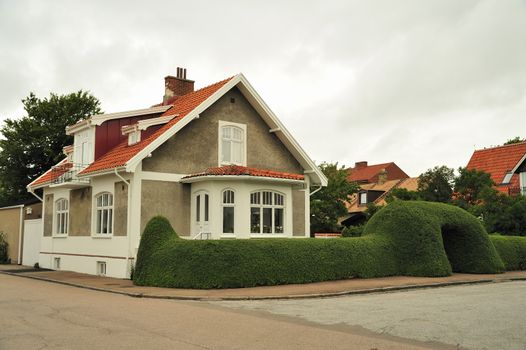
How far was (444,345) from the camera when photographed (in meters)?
8.59

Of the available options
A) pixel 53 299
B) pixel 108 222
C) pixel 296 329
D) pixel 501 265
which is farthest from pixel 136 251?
pixel 501 265

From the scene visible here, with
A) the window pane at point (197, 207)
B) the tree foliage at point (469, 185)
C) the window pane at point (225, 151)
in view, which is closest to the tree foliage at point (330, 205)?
the tree foliage at point (469, 185)

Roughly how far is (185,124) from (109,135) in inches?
170

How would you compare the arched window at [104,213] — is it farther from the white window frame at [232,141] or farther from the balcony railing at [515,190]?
the balcony railing at [515,190]

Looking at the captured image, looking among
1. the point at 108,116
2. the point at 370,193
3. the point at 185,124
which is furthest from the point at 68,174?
the point at 370,193

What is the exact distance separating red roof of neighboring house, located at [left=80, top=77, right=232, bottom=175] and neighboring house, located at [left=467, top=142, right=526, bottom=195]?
23933 mm

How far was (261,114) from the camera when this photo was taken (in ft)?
81.0

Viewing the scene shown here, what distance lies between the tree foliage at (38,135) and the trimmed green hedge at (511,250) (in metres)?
28.4

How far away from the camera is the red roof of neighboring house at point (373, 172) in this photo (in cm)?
6956

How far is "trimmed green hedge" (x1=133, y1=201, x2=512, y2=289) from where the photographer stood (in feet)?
56.2

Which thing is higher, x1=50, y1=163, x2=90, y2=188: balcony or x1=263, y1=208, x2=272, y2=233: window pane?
x1=50, y1=163, x2=90, y2=188: balcony

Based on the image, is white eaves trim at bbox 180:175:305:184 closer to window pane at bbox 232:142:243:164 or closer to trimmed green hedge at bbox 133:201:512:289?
window pane at bbox 232:142:243:164

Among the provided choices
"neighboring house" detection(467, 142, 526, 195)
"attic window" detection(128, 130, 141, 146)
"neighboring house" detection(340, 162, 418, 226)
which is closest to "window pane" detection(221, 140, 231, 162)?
"attic window" detection(128, 130, 141, 146)

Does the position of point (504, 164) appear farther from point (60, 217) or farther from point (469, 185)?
point (60, 217)
